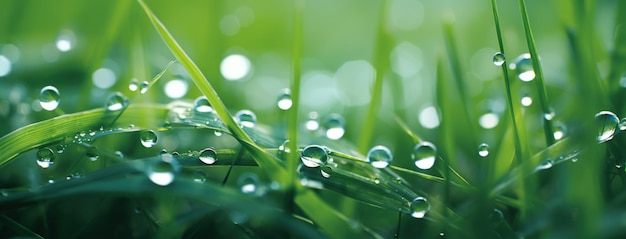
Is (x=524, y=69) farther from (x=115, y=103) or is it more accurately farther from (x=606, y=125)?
(x=115, y=103)

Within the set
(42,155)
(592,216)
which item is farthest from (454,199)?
(42,155)

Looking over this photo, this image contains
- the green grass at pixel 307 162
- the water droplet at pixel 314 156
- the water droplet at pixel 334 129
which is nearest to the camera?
the green grass at pixel 307 162

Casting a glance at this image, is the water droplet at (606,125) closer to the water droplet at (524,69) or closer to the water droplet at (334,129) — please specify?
the water droplet at (524,69)

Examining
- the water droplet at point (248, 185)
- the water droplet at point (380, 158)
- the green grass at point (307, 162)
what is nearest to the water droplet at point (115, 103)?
the green grass at point (307, 162)

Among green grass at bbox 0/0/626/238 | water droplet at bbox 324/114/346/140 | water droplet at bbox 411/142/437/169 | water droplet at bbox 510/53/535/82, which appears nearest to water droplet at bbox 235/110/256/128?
green grass at bbox 0/0/626/238

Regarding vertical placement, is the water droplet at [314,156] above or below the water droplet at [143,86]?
below

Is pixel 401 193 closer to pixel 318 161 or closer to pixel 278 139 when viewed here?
pixel 318 161

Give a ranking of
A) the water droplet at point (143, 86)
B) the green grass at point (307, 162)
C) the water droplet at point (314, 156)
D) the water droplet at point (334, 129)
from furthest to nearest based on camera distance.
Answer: the water droplet at point (334, 129)
the water droplet at point (143, 86)
the water droplet at point (314, 156)
the green grass at point (307, 162)
